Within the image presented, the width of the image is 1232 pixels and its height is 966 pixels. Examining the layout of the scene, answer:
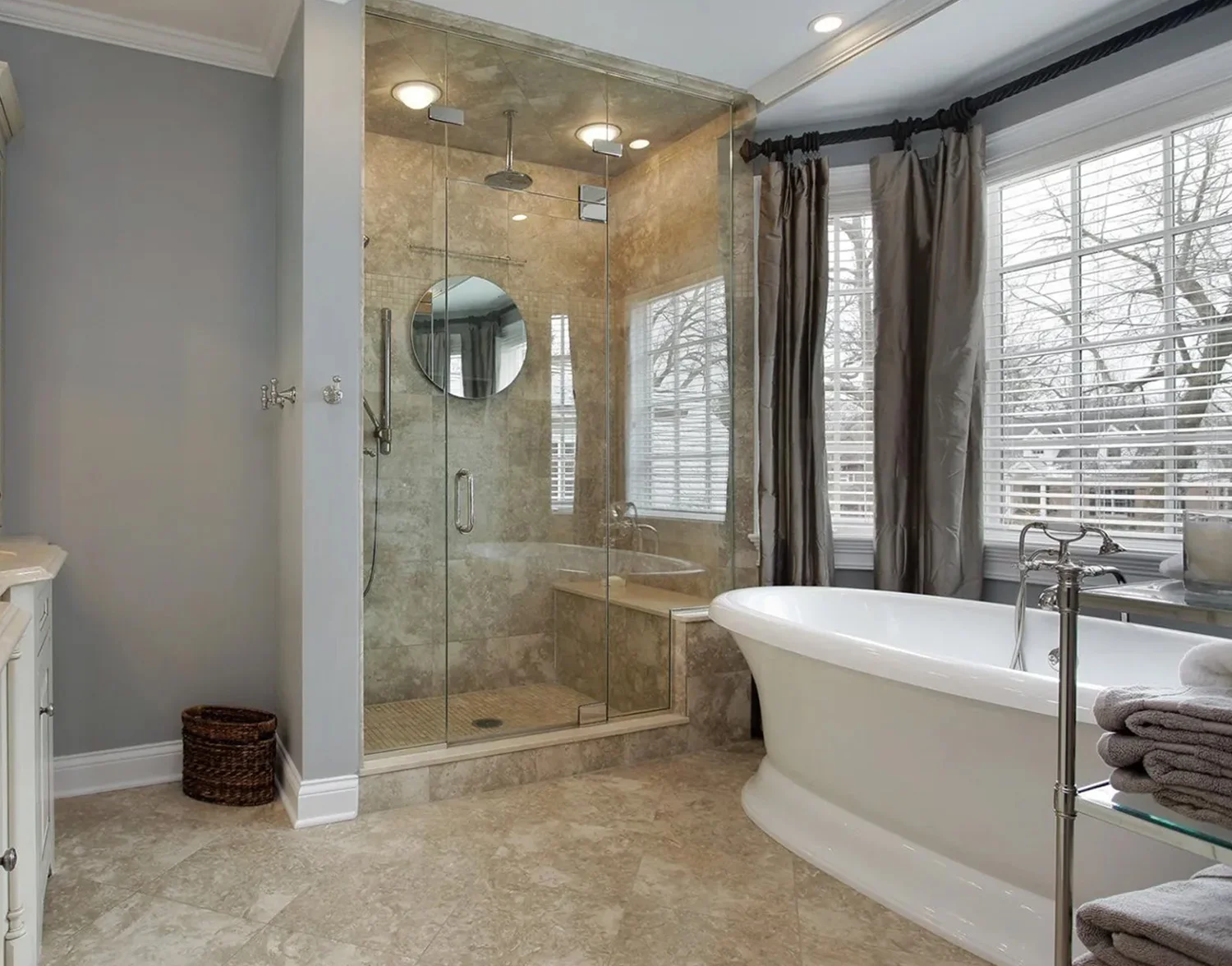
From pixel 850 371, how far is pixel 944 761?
1.98m

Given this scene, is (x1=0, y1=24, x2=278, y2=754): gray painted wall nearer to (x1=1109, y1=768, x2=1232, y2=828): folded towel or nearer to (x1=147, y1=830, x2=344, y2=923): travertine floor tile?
(x1=147, y1=830, x2=344, y2=923): travertine floor tile

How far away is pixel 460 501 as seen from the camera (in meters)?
3.23

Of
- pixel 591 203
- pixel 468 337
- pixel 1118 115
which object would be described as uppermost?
pixel 1118 115

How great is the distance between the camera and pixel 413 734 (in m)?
2.97

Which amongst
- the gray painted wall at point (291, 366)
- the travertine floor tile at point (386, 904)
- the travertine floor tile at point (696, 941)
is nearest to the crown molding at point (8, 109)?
the gray painted wall at point (291, 366)

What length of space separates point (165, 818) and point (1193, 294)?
3637 mm

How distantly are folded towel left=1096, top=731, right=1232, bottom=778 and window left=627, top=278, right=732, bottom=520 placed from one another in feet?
8.13

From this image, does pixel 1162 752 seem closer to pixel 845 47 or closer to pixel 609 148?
pixel 845 47

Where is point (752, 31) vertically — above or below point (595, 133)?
above

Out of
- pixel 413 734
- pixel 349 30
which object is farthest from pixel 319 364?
pixel 413 734

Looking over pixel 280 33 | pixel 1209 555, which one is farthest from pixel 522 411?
pixel 1209 555

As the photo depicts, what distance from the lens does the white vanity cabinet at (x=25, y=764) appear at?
161cm

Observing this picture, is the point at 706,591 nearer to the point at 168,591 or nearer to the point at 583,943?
the point at 583,943

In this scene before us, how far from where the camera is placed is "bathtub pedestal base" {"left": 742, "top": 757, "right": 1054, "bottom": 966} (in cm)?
193
